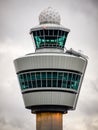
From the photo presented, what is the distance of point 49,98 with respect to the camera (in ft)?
402

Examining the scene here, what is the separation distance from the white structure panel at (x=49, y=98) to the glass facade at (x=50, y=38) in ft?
41.0

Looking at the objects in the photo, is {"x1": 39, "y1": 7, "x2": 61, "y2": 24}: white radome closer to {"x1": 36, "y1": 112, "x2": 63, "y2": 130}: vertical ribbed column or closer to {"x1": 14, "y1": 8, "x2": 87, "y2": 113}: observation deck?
{"x1": 14, "y1": 8, "x2": 87, "y2": 113}: observation deck

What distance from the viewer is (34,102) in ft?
407

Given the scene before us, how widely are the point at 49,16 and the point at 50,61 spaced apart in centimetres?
1305

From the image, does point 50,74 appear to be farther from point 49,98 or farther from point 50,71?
point 49,98

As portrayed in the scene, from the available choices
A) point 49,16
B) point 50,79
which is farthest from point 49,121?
point 49,16

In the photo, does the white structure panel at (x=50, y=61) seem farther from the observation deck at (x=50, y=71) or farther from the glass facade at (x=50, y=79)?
the glass facade at (x=50, y=79)

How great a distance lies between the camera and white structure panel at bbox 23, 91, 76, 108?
123m

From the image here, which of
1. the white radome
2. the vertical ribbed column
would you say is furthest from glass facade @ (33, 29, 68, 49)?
the vertical ribbed column

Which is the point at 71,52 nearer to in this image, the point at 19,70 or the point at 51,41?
the point at 51,41

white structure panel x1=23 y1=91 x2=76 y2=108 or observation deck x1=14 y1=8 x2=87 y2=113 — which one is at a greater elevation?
observation deck x1=14 y1=8 x2=87 y2=113

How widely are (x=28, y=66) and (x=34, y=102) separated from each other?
28.6 feet

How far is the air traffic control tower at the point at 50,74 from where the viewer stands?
403 ft


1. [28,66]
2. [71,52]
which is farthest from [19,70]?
[71,52]
